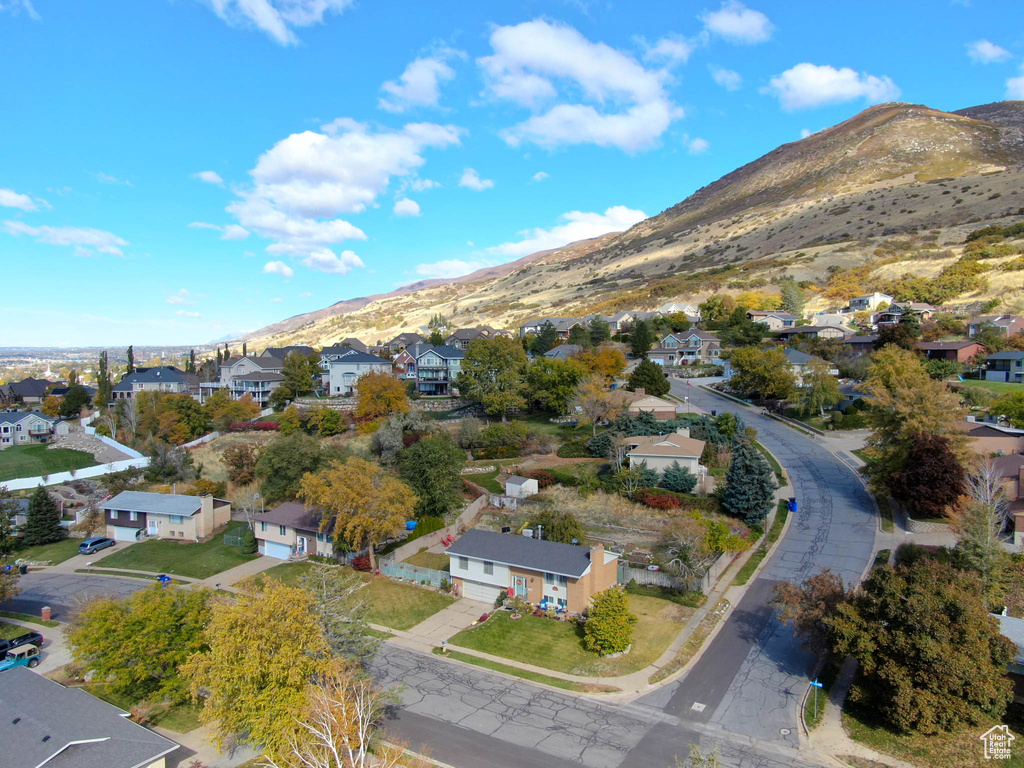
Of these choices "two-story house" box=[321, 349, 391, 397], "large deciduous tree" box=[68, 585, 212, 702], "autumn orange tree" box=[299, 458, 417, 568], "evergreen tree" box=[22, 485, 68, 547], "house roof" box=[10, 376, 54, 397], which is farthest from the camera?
"house roof" box=[10, 376, 54, 397]

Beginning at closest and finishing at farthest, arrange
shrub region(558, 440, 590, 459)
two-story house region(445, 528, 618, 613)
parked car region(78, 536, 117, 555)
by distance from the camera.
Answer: two-story house region(445, 528, 618, 613) → parked car region(78, 536, 117, 555) → shrub region(558, 440, 590, 459)

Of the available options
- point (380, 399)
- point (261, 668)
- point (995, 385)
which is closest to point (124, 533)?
point (380, 399)

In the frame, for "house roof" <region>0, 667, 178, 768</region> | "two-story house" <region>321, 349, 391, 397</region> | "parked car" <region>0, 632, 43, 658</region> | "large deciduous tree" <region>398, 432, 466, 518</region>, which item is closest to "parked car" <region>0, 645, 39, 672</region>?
"parked car" <region>0, 632, 43, 658</region>

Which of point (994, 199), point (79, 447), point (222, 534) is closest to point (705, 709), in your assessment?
point (222, 534)

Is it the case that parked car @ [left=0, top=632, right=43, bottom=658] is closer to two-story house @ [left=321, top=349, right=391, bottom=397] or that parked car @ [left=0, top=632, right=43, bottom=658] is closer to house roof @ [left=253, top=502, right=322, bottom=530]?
house roof @ [left=253, top=502, right=322, bottom=530]

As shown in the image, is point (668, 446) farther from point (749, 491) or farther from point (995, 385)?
point (995, 385)

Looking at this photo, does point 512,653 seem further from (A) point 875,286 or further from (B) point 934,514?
(A) point 875,286
